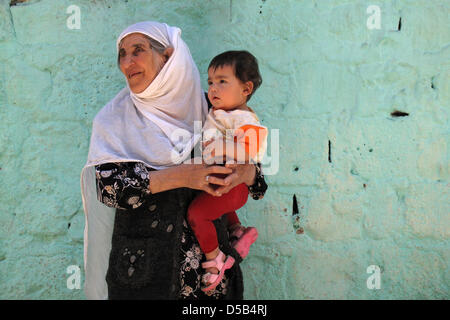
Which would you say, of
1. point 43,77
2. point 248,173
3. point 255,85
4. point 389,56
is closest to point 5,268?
point 43,77

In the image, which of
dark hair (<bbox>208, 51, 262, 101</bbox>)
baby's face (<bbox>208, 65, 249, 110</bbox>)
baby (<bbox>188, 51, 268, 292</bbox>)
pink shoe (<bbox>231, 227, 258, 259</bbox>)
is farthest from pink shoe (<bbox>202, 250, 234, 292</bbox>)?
dark hair (<bbox>208, 51, 262, 101</bbox>)

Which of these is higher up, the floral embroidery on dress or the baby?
the baby

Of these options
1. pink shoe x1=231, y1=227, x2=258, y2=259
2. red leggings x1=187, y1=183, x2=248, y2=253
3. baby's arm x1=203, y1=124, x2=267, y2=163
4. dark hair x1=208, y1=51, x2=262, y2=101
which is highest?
dark hair x1=208, y1=51, x2=262, y2=101

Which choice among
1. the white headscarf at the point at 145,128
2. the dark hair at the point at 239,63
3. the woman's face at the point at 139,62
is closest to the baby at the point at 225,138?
the dark hair at the point at 239,63

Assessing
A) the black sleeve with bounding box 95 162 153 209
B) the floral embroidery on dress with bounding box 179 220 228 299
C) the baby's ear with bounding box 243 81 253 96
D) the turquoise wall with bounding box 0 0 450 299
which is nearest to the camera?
the black sleeve with bounding box 95 162 153 209

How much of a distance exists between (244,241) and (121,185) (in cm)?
63

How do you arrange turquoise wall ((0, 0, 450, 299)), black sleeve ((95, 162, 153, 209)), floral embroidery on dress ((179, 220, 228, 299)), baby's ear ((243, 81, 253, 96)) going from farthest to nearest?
turquoise wall ((0, 0, 450, 299)), baby's ear ((243, 81, 253, 96)), floral embroidery on dress ((179, 220, 228, 299)), black sleeve ((95, 162, 153, 209))

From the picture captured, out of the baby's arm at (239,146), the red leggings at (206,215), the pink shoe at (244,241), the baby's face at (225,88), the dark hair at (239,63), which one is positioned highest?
the dark hair at (239,63)

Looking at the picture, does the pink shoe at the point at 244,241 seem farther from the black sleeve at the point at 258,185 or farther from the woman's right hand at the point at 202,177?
the woman's right hand at the point at 202,177

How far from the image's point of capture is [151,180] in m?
1.65

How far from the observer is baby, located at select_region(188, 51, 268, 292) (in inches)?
66.8

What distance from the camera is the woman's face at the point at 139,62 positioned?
180cm

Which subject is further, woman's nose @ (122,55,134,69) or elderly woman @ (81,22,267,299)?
woman's nose @ (122,55,134,69)

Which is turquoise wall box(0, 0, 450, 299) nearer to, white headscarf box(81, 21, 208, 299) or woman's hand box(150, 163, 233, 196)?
white headscarf box(81, 21, 208, 299)
